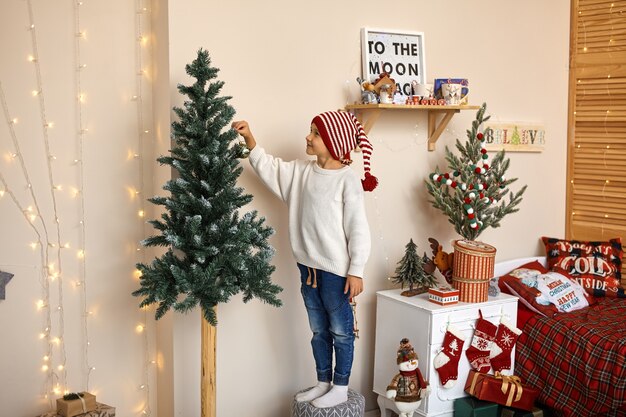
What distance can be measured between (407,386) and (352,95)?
4.34 ft

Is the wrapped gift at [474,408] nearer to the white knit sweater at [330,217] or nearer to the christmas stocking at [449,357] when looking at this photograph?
the christmas stocking at [449,357]

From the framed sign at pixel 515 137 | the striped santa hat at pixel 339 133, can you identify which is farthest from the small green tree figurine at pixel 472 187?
the striped santa hat at pixel 339 133

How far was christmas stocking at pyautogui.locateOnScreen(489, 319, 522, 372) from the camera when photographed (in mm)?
3320

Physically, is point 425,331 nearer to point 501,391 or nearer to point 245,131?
point 501,391

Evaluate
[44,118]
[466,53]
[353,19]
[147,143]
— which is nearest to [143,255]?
[147,143]

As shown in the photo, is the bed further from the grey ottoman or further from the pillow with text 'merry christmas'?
the grey ottoman

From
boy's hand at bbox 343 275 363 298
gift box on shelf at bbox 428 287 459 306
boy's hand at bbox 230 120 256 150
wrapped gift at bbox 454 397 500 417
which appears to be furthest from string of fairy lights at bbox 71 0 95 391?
wrapped gift at bbox 454 397 500 417

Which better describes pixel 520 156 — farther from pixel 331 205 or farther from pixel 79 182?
pixel 79 182

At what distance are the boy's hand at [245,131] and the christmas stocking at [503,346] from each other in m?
1.42

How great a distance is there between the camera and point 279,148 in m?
3.20

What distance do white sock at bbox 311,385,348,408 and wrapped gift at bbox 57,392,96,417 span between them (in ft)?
2.88

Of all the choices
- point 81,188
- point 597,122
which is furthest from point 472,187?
point 81,188

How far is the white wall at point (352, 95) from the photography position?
3115 mm

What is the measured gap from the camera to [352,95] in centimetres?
337
